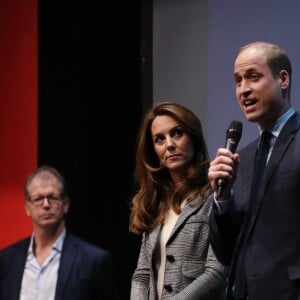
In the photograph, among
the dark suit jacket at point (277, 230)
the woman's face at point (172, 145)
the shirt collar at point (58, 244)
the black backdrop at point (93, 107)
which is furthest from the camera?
the black backdrop at point (93, 107)

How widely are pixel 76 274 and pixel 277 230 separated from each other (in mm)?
1592

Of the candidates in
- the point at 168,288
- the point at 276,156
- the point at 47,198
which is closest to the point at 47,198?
the point at 47,198

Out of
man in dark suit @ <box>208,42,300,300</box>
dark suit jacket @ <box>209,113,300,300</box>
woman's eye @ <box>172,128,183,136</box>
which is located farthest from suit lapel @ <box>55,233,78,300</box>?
dark suit jacket @ <box>209,113,300,300</box>

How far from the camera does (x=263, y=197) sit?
85.7 inches

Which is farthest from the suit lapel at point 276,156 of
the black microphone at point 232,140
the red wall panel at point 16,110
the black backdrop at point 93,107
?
the red wall panel at point 16,110

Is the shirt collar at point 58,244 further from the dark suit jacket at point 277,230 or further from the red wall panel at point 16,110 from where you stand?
the dark suit jacket at point 277,230

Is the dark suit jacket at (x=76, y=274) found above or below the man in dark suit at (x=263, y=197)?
below

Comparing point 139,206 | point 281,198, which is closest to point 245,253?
point 281,198

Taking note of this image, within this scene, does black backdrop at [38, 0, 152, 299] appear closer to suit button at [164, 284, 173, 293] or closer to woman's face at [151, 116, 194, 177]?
woman's face at [151, 116, 194, 177]

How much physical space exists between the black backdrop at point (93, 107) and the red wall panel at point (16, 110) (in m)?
0.08

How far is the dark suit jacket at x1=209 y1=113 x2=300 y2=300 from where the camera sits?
6.94ft

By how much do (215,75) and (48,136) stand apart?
111 cm

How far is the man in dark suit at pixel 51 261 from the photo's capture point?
11.6 feet

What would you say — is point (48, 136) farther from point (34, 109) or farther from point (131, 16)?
point (131, 16)
